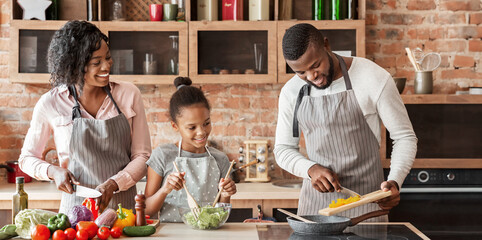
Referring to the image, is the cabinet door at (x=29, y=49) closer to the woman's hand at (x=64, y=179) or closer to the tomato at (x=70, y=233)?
the woman's hand at (x=64, y=179)

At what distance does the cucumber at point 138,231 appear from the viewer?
1.96m

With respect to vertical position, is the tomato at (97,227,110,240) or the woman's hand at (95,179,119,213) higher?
the woman's hand at (95,179,119,213)

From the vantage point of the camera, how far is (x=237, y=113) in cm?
405

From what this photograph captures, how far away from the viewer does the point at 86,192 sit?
2213 mm

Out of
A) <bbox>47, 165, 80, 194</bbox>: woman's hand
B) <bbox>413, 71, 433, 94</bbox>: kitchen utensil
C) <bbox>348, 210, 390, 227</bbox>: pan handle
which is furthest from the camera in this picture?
<bbox>413, 71, 433, 94</bbox>: kitchen utensil

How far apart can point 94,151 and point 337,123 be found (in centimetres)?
101

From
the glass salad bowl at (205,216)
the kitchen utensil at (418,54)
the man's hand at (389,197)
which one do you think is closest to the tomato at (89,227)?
the glass salad bowl at (205,216)

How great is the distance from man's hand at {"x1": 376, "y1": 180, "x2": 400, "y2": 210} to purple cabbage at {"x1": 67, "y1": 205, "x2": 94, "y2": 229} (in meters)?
1.04

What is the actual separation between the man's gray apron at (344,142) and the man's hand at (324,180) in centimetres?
12

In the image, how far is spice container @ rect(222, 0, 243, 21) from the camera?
3734 millimetres

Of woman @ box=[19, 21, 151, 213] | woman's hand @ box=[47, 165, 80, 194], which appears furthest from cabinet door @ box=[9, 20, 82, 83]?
Answer: woman's hand @ box=[47, 165, 80, 194]

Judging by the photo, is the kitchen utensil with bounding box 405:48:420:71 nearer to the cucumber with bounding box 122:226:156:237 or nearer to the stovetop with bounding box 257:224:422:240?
the stovetop with bounding box 257:224:422:240

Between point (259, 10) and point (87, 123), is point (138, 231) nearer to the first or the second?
point (87, 123)

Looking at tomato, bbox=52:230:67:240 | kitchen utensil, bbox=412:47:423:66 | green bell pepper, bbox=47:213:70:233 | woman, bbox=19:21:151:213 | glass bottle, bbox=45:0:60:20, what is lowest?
tomato, bbox=52:230:67:240
